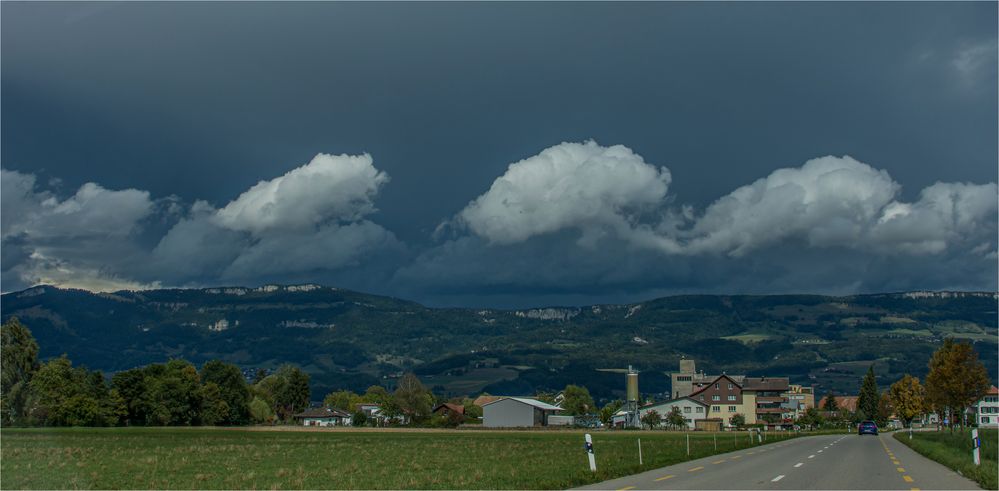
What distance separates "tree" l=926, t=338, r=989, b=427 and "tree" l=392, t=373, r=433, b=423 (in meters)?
107

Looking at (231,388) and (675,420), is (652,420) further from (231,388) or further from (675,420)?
(231,388)

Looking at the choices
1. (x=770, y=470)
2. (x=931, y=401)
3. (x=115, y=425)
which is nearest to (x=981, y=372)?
(x=931, y=401)

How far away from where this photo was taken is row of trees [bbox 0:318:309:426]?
12419cm

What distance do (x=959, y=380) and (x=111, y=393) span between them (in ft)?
360

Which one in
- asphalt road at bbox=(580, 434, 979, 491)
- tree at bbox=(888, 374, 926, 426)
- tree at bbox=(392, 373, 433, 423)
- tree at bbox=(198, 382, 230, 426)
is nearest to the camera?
asphalt road at bbox=(580, 434, 979, 491)

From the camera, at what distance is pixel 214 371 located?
164 metres

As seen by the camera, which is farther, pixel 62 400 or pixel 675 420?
pixel 675 420

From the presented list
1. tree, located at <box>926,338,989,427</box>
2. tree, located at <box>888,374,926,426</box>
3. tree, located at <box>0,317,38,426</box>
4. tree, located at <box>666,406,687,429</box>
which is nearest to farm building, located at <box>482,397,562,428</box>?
tree, located at <box>666,406,687,429</box>

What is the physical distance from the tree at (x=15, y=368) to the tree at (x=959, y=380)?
4118 inches

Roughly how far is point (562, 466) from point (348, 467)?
965 cm

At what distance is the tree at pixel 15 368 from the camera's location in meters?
122

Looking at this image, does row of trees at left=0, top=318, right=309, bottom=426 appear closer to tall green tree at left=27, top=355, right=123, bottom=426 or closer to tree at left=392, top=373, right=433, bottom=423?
tall green tree at left=27, top=355, right=123, bottom=426

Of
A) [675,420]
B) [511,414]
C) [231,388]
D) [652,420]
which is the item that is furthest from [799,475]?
[511,414]

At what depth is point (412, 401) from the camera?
180500 millimetres
